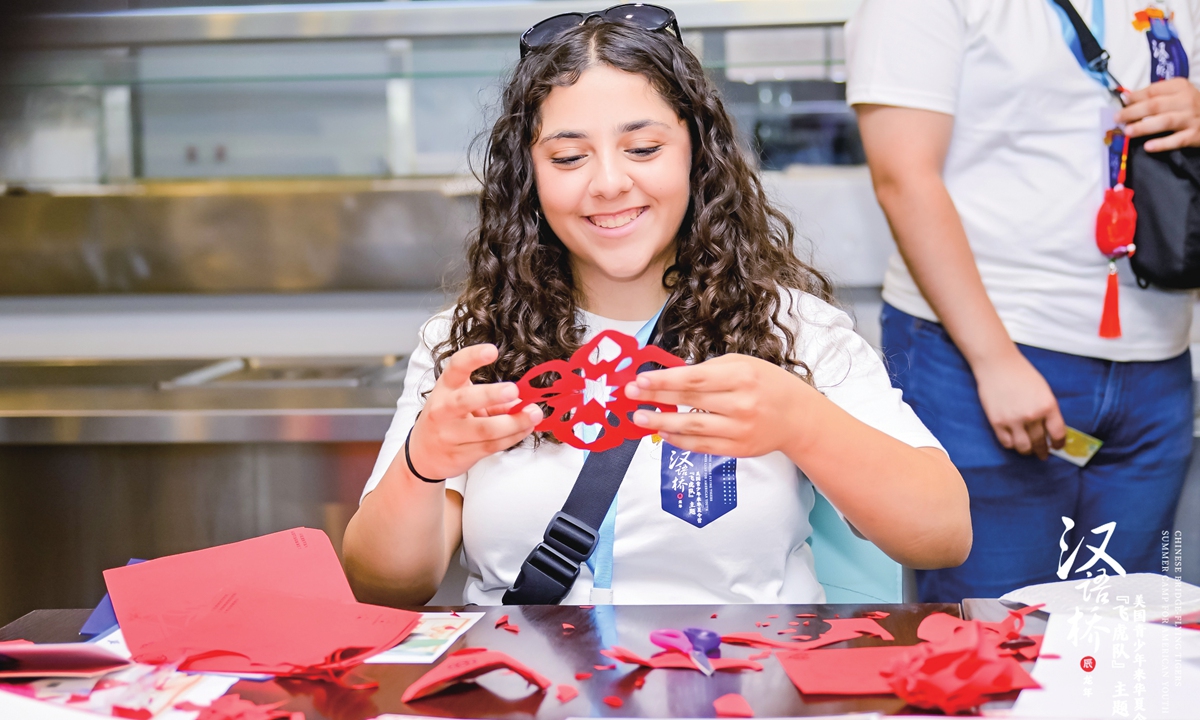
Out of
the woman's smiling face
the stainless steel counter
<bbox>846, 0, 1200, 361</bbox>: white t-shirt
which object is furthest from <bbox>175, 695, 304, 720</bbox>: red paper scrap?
<bbox>846, 0, 1200, 361</bbox>: white t-shirt

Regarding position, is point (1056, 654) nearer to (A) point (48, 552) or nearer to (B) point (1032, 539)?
(B) point (1032, 539)

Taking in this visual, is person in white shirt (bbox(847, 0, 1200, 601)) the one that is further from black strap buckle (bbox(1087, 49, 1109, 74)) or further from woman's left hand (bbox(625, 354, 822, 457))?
woman's left hand (bbox(625, 354, 822, 457))

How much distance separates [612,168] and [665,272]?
0.65 feet

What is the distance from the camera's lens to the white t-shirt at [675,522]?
1.25 meters

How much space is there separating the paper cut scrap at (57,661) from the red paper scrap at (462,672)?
11.9 inches

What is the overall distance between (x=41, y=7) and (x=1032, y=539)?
312 cm

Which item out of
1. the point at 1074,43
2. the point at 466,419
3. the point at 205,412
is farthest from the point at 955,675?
the point at 205,412

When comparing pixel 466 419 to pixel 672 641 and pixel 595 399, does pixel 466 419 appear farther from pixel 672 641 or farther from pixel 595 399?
pixel 672 641

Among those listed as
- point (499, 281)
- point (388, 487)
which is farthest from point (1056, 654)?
point (499, 281)

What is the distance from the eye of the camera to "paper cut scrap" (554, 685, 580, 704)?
2.84 ft

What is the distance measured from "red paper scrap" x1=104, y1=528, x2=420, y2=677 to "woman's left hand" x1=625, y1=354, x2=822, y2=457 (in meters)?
0.35

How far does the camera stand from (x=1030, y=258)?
1.65 meters

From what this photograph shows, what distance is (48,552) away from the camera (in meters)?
2.16

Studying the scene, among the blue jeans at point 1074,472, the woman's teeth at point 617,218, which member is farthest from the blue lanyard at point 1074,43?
the woman's teeth at point 617,218
